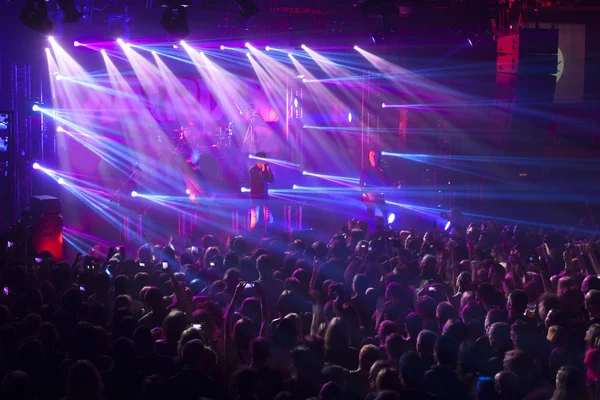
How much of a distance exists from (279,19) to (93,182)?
18.0 ft

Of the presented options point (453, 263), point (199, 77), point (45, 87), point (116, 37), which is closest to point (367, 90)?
point (199, 77)

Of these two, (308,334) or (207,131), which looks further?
→ (207,131)

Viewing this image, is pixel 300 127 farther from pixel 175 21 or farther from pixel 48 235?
pixel 48 235

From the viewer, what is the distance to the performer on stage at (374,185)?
509 inches

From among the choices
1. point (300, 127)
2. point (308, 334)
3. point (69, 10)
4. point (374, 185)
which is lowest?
point (308, 334)

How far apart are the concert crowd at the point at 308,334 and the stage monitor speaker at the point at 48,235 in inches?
177

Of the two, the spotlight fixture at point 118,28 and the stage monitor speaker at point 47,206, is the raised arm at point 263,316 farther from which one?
the spotlight fixture at point 118,28

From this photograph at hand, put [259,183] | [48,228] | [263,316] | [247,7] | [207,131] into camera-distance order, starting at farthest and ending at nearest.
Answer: [207,131]
[259,183]
[48,228]
[247,7]
[263,316]

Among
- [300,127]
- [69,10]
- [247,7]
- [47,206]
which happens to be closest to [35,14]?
[69,10]

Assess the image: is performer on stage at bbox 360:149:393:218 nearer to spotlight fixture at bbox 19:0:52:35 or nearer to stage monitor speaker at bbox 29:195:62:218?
stage monitor speaker at bbox 29:195:62:218

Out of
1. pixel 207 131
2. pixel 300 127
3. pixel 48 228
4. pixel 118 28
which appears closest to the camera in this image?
pixel 48 228

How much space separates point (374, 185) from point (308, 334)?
9.41 meters

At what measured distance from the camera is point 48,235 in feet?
34.6

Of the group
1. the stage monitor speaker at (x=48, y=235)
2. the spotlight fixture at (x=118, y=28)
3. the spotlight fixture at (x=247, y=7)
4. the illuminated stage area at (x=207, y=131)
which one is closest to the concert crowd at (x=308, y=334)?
the stage monitor speaker at (x=48, y=235)
